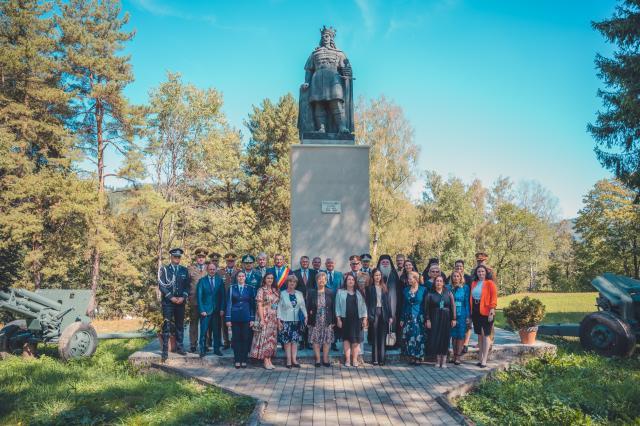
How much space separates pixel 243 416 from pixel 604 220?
30841 millimetres

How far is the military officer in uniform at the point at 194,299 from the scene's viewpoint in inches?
314

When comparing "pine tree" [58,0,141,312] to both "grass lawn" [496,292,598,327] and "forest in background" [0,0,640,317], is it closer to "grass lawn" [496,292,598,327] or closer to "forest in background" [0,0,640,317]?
"forest in background" [0,0,640,317]

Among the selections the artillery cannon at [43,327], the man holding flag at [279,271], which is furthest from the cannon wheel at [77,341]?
the man holding flag at [279,271]

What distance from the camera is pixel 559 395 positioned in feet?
18.3

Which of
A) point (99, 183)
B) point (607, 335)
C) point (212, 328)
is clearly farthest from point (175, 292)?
point (99, 183)

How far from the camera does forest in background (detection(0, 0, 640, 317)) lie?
65.1ft

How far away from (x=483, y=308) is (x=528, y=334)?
4.65 ft

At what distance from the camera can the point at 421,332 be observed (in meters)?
7.30

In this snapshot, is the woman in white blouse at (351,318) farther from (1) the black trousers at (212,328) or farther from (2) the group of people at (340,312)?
(1) the black trousers at (212,328)

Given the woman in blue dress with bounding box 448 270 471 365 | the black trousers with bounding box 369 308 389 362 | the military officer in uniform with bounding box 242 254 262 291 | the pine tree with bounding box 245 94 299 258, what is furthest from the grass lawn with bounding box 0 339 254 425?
the pine tree with bounding box 245 94 299 258

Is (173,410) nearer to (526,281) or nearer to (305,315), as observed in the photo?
(305,315)

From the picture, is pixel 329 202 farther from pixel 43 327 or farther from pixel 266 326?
pixel 43 327

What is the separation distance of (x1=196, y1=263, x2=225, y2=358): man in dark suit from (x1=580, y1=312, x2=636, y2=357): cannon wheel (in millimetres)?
6800

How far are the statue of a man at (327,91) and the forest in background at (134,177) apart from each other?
11.6 meters
